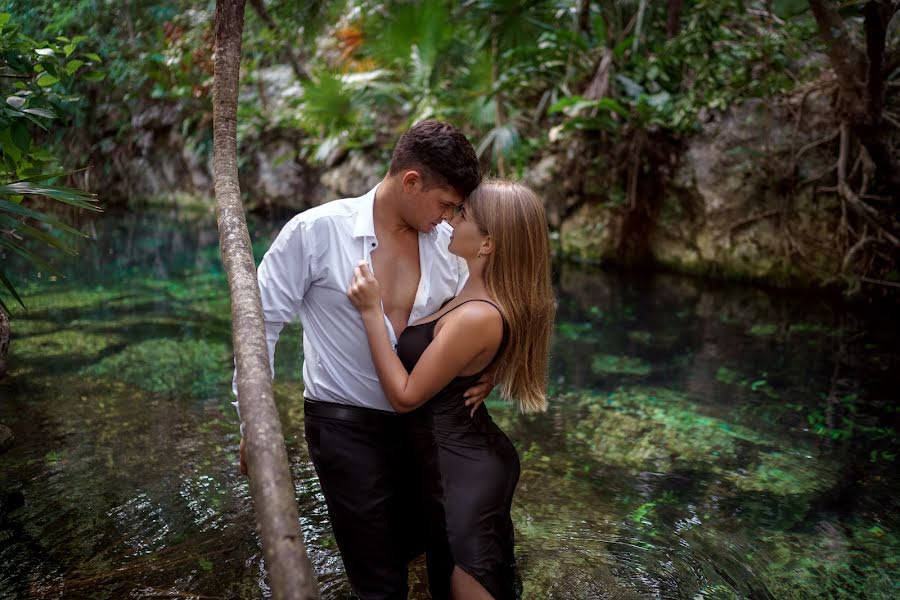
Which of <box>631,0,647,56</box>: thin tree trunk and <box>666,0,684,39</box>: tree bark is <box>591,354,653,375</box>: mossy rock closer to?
<box>631,0,647,56</box>: thin tree trunk

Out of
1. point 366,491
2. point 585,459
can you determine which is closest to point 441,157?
point 366,491

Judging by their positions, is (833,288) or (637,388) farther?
(833,288)

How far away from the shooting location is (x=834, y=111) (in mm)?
8062

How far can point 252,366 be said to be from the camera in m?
1.80

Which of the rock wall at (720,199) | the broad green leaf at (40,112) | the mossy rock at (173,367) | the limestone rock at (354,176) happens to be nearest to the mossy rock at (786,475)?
the mossy rock at (173,367)

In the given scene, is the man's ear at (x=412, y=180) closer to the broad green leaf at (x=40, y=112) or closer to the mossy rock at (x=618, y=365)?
the broad green leaf at (x=40, y=112)

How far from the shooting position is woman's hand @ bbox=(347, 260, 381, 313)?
95.7 inches

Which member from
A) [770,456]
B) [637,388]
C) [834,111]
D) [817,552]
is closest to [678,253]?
[834,111]

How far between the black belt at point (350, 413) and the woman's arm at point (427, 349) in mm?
190

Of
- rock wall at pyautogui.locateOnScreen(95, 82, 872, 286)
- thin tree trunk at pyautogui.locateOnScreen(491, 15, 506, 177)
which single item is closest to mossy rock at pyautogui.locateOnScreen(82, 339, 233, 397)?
thin tree trunk at pyautogui.locateOnScreen(491, 15, 506, 177)

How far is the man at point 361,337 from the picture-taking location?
Answer: 100 inches

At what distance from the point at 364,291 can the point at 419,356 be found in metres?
0.30

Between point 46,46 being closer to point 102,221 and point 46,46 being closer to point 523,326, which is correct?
point 523,326

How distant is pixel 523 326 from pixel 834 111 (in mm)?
7083
